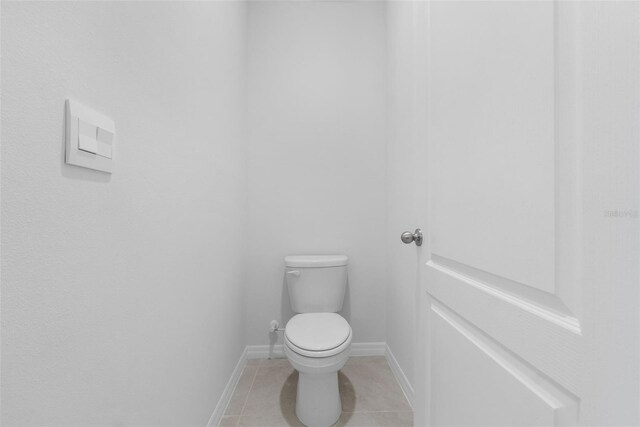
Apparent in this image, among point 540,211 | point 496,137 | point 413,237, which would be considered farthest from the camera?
point 413,237

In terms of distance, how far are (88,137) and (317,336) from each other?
1.15 meters

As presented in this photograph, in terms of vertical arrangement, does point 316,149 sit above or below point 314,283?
above

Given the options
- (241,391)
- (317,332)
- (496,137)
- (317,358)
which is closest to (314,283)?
(317,332)

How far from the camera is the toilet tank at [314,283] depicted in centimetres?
177

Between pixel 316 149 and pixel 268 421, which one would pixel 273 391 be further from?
pixel 316 149

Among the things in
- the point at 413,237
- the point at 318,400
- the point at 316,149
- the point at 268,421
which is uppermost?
the point at 316,149

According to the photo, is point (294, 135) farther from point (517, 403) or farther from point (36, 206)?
point (517, 403)

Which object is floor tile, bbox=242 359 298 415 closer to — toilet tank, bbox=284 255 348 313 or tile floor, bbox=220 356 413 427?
tile floor, bbox=220 356 413 427

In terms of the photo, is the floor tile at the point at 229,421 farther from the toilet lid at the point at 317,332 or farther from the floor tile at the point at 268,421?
the toilet lid at the point at 317,332

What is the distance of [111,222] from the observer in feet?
2.08

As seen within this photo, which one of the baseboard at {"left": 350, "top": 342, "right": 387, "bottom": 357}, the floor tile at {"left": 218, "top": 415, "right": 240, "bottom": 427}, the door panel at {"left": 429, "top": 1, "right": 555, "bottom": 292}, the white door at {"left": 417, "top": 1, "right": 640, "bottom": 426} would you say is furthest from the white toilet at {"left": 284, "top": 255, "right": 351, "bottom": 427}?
the door panel at {"left": 429, "top": 1, "right": 555, "bottom": 292}

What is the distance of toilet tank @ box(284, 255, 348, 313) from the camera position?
1.77 metres

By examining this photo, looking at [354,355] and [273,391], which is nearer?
[273,391]

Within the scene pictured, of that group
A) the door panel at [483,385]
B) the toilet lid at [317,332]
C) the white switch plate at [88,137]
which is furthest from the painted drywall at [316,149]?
the white switch plate at [88,137]
